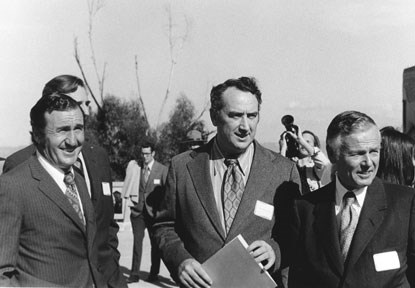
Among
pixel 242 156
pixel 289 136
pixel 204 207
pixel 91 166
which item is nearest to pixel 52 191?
pixel 91 166

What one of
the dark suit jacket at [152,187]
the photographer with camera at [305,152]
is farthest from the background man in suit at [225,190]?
the dark suit jacket at [152,187]

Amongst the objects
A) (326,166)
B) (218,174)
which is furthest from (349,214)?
(326,166)

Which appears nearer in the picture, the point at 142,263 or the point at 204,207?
the point at 204,207

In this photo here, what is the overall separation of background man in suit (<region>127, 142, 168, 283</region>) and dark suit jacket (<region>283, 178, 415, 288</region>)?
5.27 metres

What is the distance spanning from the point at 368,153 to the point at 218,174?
87 centimetres

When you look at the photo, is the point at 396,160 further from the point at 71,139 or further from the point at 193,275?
the point at 71,139

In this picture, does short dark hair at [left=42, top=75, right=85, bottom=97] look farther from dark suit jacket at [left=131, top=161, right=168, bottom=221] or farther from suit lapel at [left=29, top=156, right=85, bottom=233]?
dark suit jacket at [left=131, top=161, right=168, bottom=221]

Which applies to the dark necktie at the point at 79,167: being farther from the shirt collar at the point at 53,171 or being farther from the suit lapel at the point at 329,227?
the suit lapel at the point at 329,227

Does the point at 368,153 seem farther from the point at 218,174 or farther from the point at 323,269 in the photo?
the point at 218,174

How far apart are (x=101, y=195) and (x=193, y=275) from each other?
Answer: 2.25 feet

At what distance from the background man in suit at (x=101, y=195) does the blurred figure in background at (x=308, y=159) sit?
2.13 meters

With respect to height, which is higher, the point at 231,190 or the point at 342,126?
the point at 342,126

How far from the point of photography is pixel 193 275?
3.06 m

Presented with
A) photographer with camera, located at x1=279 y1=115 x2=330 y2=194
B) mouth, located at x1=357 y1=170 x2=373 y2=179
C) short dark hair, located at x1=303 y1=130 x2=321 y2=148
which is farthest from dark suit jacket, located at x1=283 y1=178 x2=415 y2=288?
short dark hair, located at x1=303 y1=130 x2=321 y2=148
